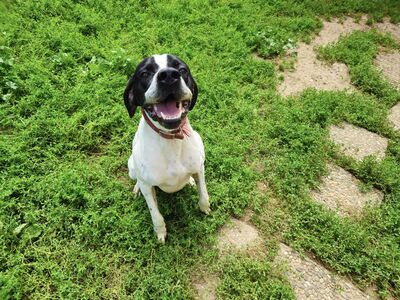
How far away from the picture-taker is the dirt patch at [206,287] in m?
2.87

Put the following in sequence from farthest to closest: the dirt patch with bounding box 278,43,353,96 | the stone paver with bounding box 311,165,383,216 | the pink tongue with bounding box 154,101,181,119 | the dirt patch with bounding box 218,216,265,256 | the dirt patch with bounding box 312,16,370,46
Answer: the dirt patch with bounding box 312,16,370,46 → the dirt patch with bounding box 278,43,353,96 → the stone paver with bounding box 311,165,383,216 → the dirt patch with bounding box 218,216,265,256 → the pink tongue with bounding box 154,101,181,119

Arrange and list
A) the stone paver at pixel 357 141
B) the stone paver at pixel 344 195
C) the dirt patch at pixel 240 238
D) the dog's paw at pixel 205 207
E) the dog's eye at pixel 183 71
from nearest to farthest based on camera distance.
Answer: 1. the dog's eye at pixel 183 71
2. the dirt patch at pixel 240 238
3. the dog's paw at pixel 205 207
4. the stone paver at pixel 344 195
5. the stone paver at pixel 357 141

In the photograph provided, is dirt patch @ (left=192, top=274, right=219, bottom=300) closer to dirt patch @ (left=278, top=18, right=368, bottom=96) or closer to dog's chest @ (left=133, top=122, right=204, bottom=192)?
dog's chest @ (left=133, top=122, right=204, bottom=192)

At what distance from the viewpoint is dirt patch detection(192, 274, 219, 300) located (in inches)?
113

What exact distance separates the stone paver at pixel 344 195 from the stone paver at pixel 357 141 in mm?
383

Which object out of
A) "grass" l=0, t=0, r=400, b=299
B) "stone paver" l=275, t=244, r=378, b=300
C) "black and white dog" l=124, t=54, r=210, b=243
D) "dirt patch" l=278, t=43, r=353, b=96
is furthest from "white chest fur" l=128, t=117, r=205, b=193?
"dirt patch" l=278, t=43, r=353, b=96

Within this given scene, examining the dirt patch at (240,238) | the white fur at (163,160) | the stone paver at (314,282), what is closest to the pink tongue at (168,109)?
the white fur at (163,160)

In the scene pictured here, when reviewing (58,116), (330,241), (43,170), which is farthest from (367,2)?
(43,170)

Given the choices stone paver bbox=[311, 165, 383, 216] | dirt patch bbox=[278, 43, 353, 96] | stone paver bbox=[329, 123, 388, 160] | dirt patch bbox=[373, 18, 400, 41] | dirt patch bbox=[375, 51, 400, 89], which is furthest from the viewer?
dirt patch bbox=[373, 18, 400, 41]

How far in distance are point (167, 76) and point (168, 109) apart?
10.1 inches

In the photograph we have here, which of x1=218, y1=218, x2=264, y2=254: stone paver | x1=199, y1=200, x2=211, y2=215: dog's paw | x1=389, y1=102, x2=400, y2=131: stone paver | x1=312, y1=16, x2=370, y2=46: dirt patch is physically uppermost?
x1=312, y1=16, x2=370, y2=46: dirt patch

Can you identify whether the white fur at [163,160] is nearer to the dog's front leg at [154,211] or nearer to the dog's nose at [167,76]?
the dog's front leg at [154,211]

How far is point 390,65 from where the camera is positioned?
5.37 metres

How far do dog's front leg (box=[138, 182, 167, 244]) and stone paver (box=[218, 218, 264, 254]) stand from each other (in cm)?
53
